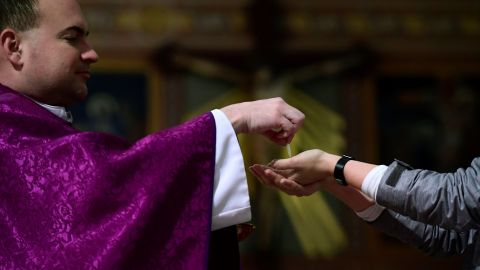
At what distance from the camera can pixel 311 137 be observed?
280 inches

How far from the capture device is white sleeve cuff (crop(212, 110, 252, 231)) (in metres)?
2.22

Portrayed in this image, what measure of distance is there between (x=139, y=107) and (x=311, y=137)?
1.52m

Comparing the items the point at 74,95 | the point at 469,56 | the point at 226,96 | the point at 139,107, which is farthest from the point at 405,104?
the point at 74,95

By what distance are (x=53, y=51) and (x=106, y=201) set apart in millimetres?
503

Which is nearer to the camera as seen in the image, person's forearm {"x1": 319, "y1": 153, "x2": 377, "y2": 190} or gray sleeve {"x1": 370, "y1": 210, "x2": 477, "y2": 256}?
person's forearm {"x1": 319, "y1": 153, "x2": 377, "y2": 190}

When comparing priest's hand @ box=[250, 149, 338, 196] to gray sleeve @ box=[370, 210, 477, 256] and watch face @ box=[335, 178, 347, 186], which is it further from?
gray sleeve @ box=[370, 210, 477, 256]

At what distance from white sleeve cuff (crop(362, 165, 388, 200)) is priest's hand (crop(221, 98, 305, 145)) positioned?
0.82ft

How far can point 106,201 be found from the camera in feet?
7.09

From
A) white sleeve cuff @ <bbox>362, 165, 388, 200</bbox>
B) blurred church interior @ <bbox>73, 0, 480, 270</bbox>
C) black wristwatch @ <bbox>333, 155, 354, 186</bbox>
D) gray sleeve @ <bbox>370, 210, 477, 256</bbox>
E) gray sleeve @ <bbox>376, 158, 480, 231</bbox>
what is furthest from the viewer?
blurred church interior @ <bbox>73, 0, 480, 270</bbox>

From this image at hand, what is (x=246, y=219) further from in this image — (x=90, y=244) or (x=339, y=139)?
(x=339, y=139)

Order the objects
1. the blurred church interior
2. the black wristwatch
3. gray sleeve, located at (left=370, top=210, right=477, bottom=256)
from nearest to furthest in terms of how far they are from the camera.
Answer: the black wristwatch, gray sleeve, located at (left=370, top=210, right=477, bottom=256), the blurred church interior

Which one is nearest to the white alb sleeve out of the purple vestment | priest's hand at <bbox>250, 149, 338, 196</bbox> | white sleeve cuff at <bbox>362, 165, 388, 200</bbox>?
white sleeve cuff at <bbox>362, 165, 388, 200</bbox>

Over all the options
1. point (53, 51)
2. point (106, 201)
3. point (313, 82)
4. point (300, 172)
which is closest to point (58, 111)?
point (53, 51)

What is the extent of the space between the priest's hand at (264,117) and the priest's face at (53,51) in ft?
1.55
